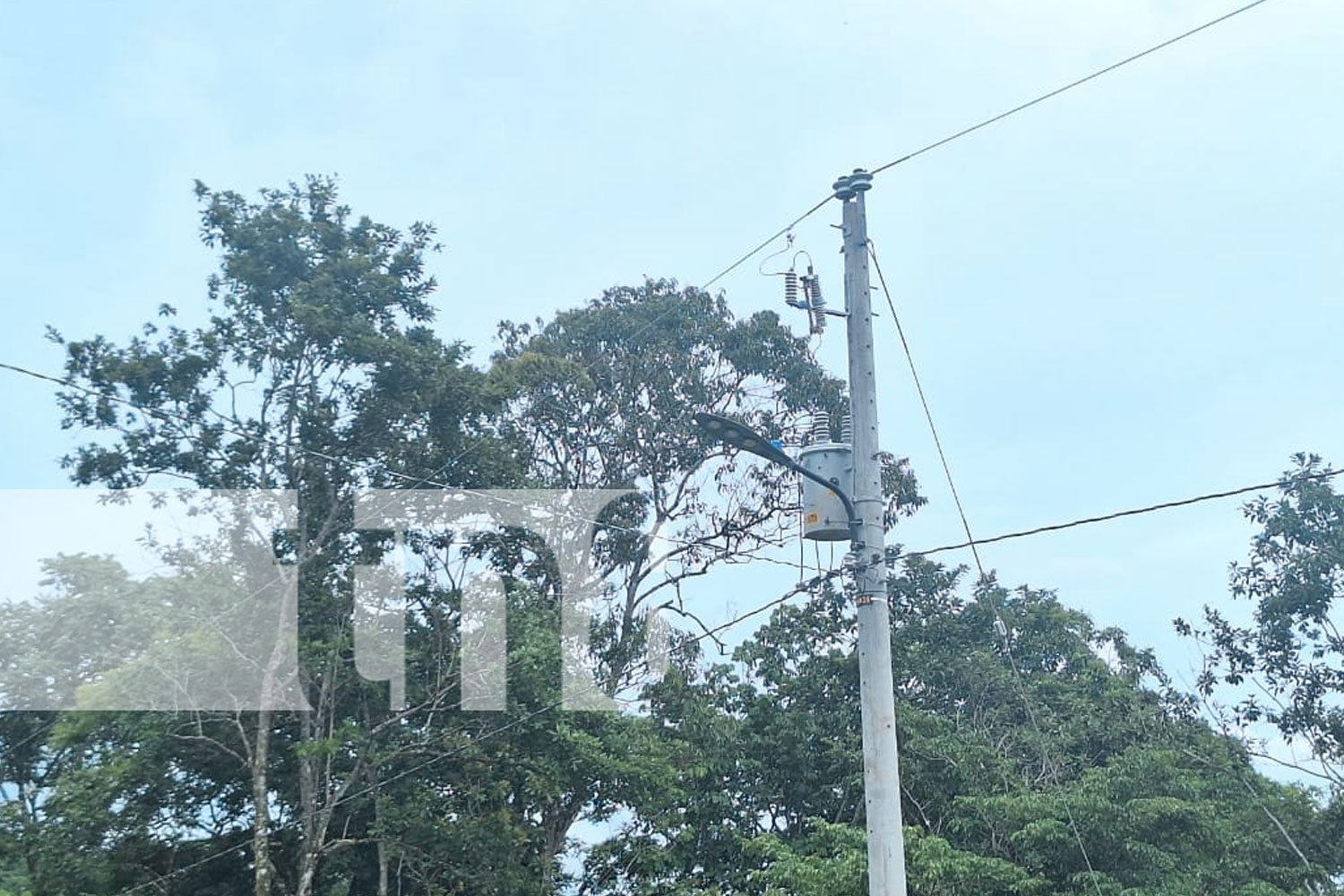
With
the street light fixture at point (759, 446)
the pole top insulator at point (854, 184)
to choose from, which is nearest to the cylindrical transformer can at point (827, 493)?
the street light fixture at point (759, 446)

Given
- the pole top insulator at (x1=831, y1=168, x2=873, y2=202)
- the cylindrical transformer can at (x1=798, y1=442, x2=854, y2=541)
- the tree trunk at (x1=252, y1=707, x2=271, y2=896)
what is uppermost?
the pole top insulator at (x1=831, y1=168, x2=873, y2=202)

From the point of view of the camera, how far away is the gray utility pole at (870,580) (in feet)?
18.5

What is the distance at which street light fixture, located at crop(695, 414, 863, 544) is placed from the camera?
5.44 metres

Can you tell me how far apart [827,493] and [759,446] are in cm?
66

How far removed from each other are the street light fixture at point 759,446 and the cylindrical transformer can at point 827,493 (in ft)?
0.10

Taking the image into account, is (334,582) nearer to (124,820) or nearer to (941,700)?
(124,820)

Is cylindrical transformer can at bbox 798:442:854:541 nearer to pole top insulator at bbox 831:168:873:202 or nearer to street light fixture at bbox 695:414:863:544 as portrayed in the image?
street light fixture at bbox 695:414:863:544

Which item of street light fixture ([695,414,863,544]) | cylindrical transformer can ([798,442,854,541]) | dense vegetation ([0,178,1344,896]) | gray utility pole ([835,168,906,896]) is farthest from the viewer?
dense vegetation ([0,178,1344,896])

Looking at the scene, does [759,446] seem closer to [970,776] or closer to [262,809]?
[262,809]

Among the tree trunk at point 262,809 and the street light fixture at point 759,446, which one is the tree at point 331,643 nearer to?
the tree trunk at point 262,809

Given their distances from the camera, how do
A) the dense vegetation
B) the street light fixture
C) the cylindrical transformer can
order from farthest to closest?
the dense vegetation < the cylindrical transformer can < the street light fixture

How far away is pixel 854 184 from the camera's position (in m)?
6.48

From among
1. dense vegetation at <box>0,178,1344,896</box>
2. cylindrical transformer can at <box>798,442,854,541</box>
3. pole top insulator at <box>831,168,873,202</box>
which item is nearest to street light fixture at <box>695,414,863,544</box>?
cylindrical transformer can at <box>798,442,854,541</box>

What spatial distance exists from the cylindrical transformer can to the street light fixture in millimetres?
31
